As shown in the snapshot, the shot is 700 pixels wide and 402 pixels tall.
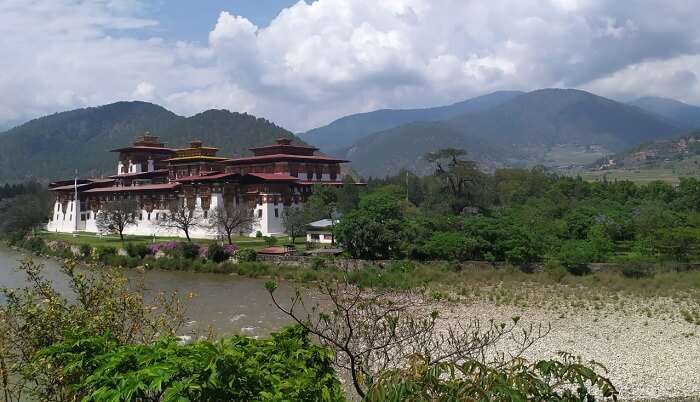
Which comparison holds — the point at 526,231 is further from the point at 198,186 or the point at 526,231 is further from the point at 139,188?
the point at 139,188

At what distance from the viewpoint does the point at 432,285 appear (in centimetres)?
3369

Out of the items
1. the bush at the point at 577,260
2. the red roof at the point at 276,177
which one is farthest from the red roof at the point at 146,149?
the bush at the point at 577,260

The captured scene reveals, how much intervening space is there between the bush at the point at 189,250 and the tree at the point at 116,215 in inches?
621

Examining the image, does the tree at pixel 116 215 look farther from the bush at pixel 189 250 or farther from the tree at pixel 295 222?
the tree at pixel 295 222

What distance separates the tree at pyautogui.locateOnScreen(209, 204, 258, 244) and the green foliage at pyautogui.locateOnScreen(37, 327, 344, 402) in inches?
1674

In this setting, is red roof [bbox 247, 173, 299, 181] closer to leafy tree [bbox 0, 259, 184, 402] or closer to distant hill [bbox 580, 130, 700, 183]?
leafy tree [bbox 0, 259, 184, 402]

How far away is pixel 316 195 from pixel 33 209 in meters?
39.7

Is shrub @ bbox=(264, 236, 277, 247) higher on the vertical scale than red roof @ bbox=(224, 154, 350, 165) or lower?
lower

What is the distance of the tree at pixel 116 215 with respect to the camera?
58.1m

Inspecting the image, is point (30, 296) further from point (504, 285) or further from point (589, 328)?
point (504, 285)

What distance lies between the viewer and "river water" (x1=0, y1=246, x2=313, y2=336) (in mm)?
24100

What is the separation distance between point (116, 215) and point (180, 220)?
33.5ft

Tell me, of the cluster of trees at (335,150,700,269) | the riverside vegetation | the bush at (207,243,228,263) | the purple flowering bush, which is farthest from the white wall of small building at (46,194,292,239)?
the bush at (207,243,228,263)

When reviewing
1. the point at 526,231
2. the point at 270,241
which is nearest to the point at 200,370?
the point at 526,231
